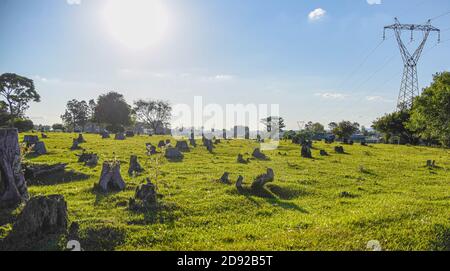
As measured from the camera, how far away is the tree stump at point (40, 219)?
8833 millimetres

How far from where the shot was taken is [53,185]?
16.7m

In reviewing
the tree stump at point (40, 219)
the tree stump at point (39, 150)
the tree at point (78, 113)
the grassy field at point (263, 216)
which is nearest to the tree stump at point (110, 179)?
the grassy field at point (263, 216)

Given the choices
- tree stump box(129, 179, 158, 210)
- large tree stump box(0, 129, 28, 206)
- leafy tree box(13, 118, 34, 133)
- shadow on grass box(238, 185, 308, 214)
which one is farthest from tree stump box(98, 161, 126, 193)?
leafy tree box(13, 118, 34, 133)

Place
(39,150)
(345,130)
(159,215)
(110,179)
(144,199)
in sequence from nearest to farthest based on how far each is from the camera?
1. (159,215)
2. (144,199)
3. (110,179)
4. (39,150)
5. (345,130)

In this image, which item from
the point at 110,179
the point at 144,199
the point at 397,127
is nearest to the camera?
the point at 144,199

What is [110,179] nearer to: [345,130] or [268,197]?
[268,197]

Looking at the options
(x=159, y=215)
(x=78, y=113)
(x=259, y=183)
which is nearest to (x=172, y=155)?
(x=259, y=183)

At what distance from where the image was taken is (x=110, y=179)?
1600 cm

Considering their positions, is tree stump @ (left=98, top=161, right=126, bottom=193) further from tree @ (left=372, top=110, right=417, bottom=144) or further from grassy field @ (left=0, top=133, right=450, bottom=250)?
tree @ (left=372, top=110, right=417, bottom=144)

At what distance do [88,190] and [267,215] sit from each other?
358 inches

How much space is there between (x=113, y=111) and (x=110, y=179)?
78.5 m

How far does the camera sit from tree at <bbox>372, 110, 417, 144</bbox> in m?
74.8
